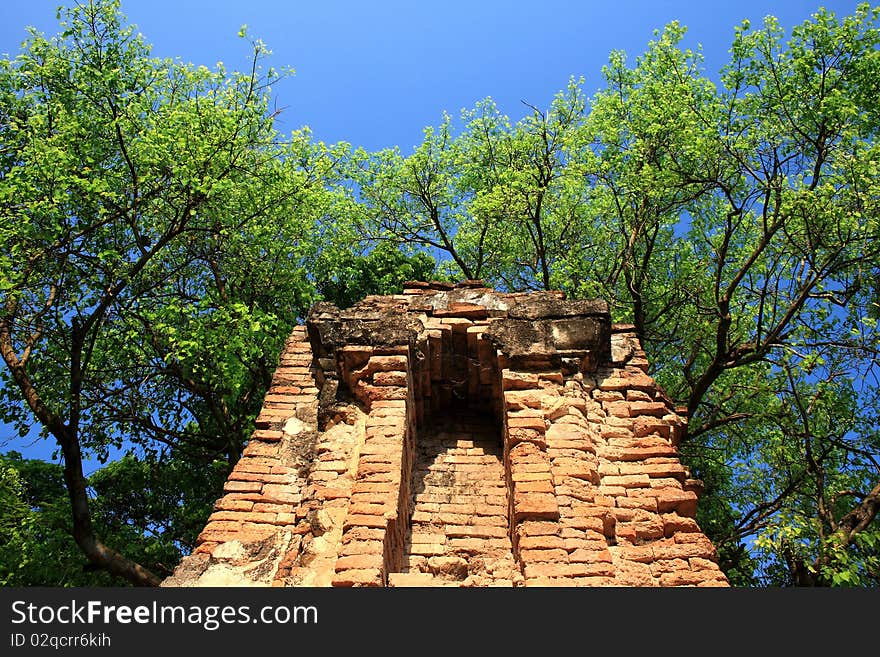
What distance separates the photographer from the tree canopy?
9148 millimetres

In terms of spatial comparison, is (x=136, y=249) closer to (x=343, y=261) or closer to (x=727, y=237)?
(x=343, y=261)

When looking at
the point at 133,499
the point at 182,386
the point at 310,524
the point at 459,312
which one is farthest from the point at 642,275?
the point at 133,499

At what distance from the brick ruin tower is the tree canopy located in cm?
321

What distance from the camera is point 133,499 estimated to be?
12312 millimetres

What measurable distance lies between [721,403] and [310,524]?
865cm

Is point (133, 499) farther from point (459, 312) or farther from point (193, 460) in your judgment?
point (459, 312)

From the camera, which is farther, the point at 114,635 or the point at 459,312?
the point at 459,312

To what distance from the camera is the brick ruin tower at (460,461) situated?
4348 mm

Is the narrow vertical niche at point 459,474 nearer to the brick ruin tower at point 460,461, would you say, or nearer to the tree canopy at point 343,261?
the brick ruin tower at point 460,461

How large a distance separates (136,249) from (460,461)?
743 centimetres

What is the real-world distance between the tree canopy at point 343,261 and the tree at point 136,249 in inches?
2.0

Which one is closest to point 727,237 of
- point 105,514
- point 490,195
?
point 490,195

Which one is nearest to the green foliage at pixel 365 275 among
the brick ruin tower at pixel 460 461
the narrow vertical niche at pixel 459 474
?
the brick ruin tower at pixel 460 461

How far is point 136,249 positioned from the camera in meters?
10.6
